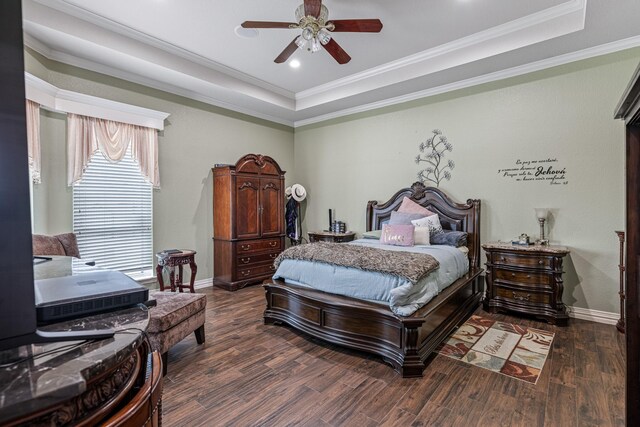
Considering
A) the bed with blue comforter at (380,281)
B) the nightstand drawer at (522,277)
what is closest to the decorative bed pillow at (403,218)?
the bed with blue comforter at (380,281)

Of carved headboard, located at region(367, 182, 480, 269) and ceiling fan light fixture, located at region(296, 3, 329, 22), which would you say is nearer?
ceiling fan light fixture, located at region(296, 3, 329, 22)

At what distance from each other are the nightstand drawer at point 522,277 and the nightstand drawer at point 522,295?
4.6 inches

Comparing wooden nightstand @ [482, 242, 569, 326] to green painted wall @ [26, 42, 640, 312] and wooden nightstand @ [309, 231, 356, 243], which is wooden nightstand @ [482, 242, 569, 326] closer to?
green painted wall @ [26, 42, 640, 312]

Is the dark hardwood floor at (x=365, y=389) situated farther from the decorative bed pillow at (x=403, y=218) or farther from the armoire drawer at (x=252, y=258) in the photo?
the decorative bed pillow at (x=403, y=218)

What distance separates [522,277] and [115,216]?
202 inches

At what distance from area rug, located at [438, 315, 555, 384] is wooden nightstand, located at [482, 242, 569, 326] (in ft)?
1.02

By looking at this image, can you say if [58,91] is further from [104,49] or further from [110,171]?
[110,171]

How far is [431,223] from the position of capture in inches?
169

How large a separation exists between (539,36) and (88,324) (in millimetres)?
4528

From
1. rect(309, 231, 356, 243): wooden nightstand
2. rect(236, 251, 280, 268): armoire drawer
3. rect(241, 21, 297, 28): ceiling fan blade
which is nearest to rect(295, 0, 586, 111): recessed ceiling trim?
rect(241, 21, 297, 28): ceiling fan blade

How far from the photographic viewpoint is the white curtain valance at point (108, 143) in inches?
144

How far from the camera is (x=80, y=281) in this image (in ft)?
3.65

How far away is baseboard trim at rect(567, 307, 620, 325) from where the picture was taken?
3426 mm

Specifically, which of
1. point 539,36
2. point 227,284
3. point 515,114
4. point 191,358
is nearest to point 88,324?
point 191,358
